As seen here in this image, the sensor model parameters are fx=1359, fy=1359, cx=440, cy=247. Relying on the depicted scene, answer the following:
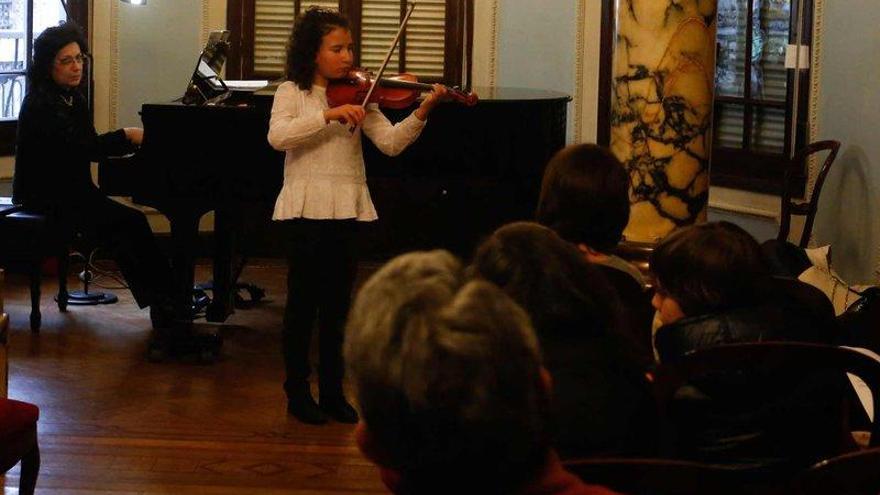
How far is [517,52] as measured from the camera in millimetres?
7719

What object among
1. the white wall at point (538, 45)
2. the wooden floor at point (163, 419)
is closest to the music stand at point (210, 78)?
the wooden floor at point (163, 419)

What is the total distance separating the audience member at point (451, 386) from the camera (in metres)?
1.20

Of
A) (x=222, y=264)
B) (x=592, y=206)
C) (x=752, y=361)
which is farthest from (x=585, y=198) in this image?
(x=222, y=264)

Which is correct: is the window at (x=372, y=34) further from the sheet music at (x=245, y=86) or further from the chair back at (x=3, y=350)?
the chair back at (x=3, y=350)

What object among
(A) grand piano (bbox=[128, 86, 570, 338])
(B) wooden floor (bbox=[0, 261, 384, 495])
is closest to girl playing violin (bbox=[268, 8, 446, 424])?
(B) wooden floor (bbox=[0, 261, 384, 495])

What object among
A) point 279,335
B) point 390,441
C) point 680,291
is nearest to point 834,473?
point 390,441

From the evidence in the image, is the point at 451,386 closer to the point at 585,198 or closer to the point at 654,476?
the point at 654,476

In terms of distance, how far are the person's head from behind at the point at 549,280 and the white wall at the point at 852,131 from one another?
4.05 m

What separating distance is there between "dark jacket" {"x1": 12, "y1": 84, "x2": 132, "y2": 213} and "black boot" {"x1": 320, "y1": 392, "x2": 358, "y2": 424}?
1.71m

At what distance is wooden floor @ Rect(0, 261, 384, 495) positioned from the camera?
3.84 m

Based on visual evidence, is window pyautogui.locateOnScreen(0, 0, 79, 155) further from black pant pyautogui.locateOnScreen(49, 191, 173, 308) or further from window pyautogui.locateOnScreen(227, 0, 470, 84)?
black pant pyautogui.locateOnScreen(49, 191, 173, 308)

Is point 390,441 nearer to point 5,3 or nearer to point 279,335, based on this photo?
point 279,335

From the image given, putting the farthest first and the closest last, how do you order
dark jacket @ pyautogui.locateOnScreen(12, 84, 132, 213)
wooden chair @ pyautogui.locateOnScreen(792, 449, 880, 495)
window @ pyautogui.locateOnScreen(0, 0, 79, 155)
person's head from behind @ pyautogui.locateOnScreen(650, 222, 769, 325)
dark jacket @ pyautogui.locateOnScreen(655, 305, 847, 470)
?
window @ pyautogui.locateOnScreen(0, 0, 79, 155) < dark jacket @ pyautogui.locateOnScreen(12, 84, 132, 213) < person's head from behind @ pyautogui.locateOnScreen(650, 222, 769, 325) < dark jacket @ pyautogui.locateOnScreen(655, 305, 847, 470) < wooden chair @ pyautogui.locateOnScreen(792, 449, 880, 495)

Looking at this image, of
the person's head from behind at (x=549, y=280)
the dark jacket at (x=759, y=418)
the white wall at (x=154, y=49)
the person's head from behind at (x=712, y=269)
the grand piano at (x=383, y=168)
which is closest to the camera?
the person's head from behind at (x=549, y=280)
